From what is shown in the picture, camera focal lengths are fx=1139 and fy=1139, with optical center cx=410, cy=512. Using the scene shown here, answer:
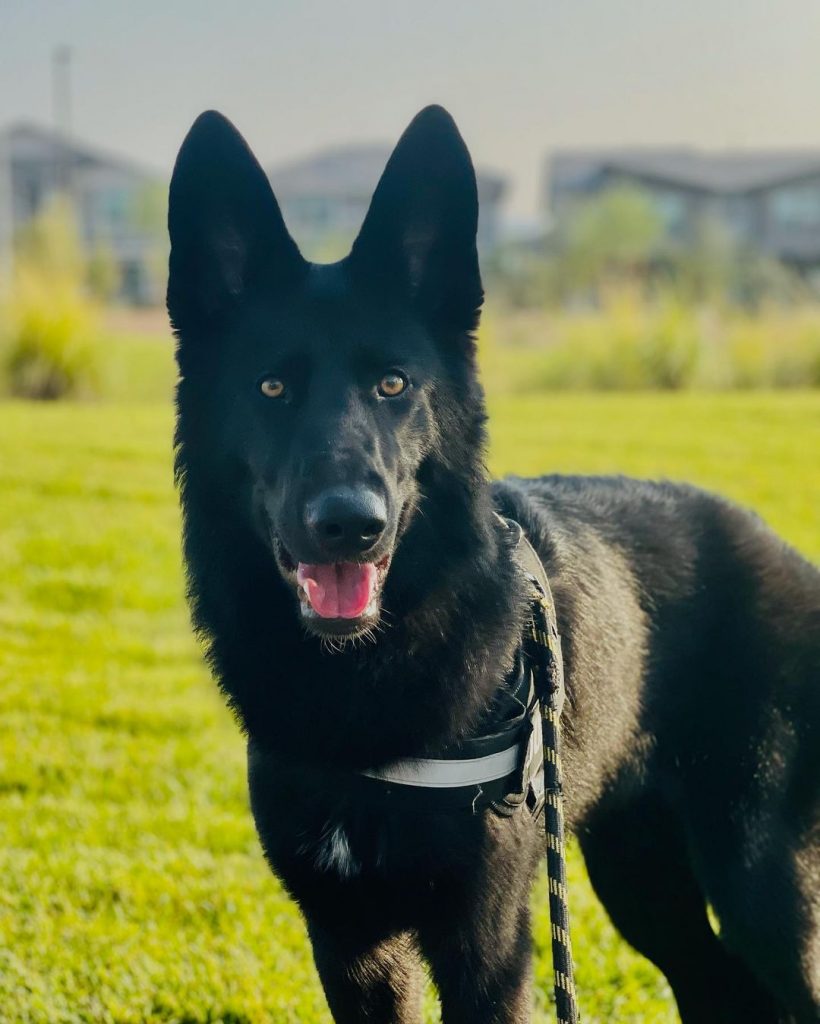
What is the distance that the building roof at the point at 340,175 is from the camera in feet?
230

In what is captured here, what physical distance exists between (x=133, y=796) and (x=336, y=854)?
8.50 feet

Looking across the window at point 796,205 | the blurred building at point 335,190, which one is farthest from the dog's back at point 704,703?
the window at point 796,205

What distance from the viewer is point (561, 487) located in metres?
3.06

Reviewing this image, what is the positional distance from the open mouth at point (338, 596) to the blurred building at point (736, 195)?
61.0 metres

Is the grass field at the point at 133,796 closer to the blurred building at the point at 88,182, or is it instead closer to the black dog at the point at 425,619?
the black dog at the point at 425,619

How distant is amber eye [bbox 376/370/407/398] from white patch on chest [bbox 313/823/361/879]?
929 mm

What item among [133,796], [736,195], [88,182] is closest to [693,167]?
[736,195]

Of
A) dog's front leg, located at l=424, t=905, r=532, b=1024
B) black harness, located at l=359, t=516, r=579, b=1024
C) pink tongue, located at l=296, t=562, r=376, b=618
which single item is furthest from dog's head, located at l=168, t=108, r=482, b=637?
dog's front leg, located at l=424, t=905, r=532, b=1024

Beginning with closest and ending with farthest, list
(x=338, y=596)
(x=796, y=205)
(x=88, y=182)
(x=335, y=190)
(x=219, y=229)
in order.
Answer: (x=338, y=596)
(x=219, y=229)
(x=796, y=205)
(x=88, y=182)
(x=335, y=190)

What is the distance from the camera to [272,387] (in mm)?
2484

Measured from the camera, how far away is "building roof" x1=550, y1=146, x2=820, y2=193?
6356 cm

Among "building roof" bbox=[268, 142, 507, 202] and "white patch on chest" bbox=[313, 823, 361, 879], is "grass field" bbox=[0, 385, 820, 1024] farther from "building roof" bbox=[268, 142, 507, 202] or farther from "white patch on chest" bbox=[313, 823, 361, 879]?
"building roof" bbox=[268, 142, 507, 202]

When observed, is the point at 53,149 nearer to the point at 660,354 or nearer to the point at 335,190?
the point at 335,190

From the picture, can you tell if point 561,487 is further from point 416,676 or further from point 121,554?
point 121,554
